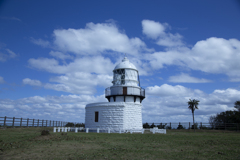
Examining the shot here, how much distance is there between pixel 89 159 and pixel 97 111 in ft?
58.5

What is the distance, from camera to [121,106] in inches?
931

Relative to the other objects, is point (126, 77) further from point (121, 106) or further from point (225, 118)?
point (225, 118)

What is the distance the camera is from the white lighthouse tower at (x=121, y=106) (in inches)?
931

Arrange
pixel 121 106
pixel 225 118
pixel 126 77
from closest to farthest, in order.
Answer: pixel 121 106
pixel 126 77
pixel 225 118

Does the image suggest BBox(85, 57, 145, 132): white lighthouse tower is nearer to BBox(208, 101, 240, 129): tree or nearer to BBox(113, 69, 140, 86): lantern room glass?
BBox(113, 69, 140, 86): lantern room glass

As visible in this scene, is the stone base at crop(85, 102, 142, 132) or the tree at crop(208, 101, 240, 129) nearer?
the stone base at crop(85, 102, 142, 132)

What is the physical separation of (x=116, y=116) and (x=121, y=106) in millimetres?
1393

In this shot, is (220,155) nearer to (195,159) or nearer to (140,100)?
(195,159)

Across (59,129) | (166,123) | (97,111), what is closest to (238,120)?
(166,123)

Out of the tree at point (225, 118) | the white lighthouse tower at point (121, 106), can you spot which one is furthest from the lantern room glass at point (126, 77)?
the tree at point (225, 118)

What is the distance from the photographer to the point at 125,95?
25906 millimetres

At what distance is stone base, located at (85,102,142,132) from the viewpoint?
23.5m

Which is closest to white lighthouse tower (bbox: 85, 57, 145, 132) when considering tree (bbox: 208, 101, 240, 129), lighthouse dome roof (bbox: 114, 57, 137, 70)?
lighthouse dome roof (bbox: 114, 57, 137, 70)

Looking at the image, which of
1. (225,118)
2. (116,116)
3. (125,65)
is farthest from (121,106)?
(225,118)
